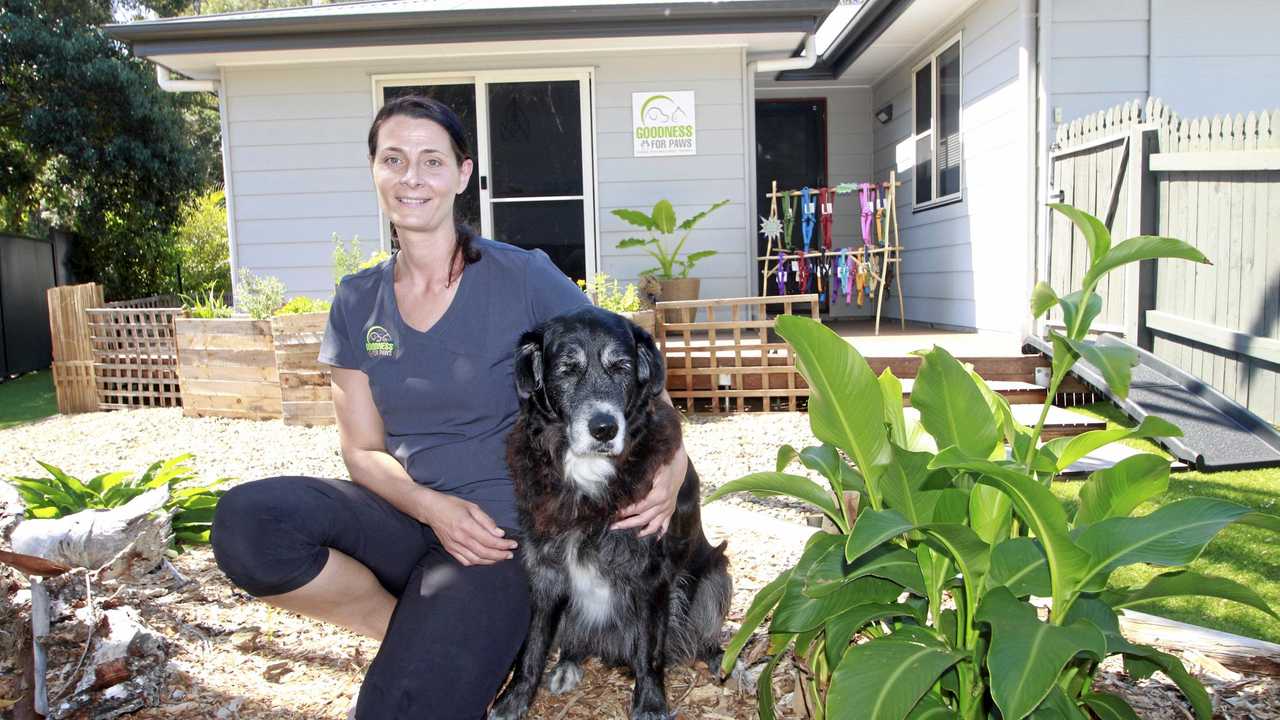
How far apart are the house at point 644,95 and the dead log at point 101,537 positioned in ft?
19.3

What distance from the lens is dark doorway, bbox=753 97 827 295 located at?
12148 millimetres

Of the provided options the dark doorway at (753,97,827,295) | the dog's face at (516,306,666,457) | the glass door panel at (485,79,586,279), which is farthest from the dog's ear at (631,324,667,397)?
the dark doorway at (753,97,827,295)

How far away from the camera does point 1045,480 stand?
211 cm

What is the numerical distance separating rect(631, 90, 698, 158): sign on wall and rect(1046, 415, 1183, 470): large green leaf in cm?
740

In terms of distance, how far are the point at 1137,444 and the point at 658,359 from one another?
430 centimetres

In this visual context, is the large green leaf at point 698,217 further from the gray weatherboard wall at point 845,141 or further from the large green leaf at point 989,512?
the large green leaf at point 989,512

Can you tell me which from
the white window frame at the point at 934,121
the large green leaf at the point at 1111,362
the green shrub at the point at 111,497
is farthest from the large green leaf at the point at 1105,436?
the white window frame at the point at 934,121

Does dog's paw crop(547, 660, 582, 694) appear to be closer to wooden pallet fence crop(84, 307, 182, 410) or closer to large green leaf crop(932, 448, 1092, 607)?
large green leaf crop(932, 448, 1092, 607)

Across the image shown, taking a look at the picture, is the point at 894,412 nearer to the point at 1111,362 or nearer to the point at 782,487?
the point at 782,487

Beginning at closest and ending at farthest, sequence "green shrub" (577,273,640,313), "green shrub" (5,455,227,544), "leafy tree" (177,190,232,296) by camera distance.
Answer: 1. "green shrub" (5,455,227,544)
2. "green shrub" (577,273,640,313)
3. "leafy tree" (177,190,232,296)

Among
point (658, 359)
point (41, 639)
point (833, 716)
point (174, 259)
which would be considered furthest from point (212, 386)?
point (174, 259)

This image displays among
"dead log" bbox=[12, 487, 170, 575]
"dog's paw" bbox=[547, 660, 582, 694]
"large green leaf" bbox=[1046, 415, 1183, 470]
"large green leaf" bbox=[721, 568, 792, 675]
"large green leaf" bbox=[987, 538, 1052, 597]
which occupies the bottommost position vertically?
"dog's paw" bbox=[547, 660, 582, 694]

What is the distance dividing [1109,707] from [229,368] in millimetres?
7055

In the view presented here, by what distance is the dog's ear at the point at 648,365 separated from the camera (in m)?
2.43
